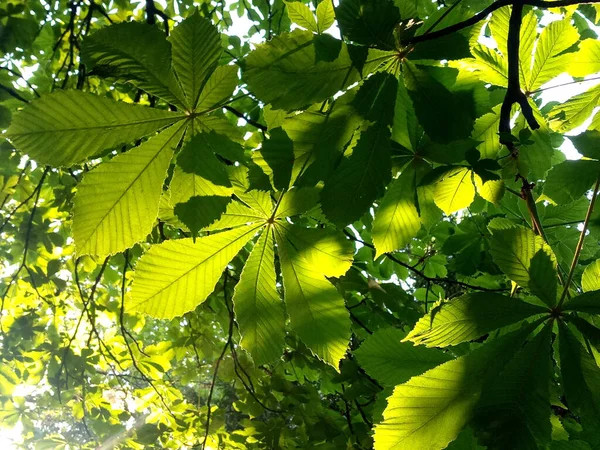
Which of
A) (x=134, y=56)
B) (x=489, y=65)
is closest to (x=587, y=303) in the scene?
(x=489, y=65)

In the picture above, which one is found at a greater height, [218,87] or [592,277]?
[218,87]

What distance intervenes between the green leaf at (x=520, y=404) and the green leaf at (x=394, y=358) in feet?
0.77

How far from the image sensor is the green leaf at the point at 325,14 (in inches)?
33.1

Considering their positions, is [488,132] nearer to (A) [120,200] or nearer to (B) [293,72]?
(B) [293,72]

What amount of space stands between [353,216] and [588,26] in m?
2.22

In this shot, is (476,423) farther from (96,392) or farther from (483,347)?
(96,392)

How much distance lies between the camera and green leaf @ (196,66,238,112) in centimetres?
72

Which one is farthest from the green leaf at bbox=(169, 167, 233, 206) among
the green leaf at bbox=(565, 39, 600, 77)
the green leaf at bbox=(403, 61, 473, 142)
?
the green leaf at bbox=(565, 39, 600, 77)

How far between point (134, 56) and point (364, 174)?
39 centimetres

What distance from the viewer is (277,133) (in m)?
0.70

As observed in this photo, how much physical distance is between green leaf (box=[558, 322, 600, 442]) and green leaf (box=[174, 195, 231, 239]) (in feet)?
1.84

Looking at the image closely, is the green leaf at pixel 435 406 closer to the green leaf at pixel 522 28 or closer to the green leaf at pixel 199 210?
the green leaf at pixel 199 210

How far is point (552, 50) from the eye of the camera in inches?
37.4

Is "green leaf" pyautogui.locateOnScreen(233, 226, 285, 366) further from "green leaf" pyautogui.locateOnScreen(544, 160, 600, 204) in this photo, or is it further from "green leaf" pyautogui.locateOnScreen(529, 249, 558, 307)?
"green leaf" pyautogui.locateOnScreen(544, 160, 600, 204)
